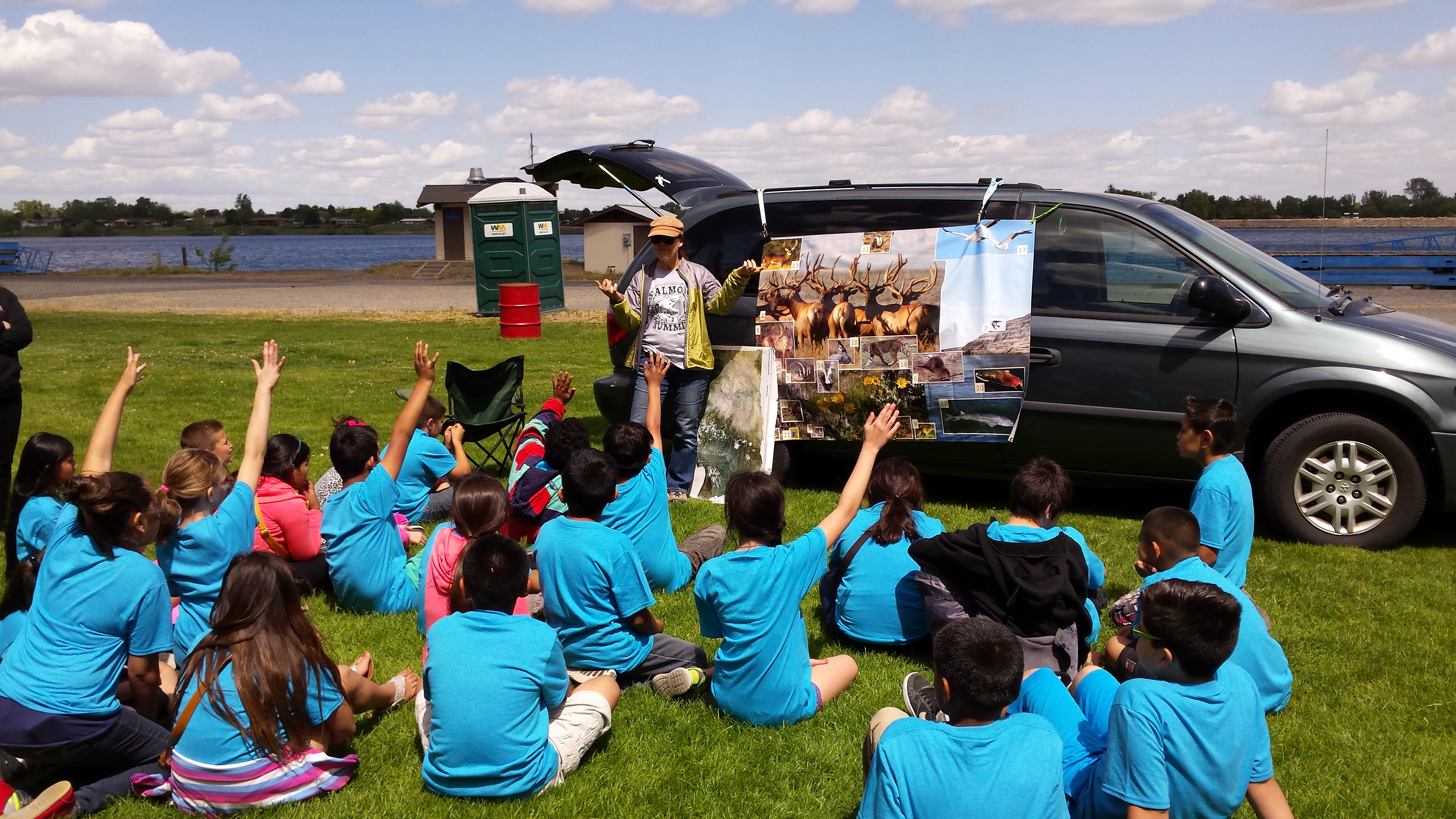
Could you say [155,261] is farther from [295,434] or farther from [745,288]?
[745,288]

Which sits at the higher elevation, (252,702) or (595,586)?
(595,586)

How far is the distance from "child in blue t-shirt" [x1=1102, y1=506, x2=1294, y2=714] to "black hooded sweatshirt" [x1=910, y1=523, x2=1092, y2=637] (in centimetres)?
24

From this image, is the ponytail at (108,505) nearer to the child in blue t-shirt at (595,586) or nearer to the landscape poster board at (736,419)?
the child in blue t-shirt at (595,586)

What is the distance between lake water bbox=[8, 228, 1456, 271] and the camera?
3366cm

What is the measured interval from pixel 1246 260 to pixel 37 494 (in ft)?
23.1

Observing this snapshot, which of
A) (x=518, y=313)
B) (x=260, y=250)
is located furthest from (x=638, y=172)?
(x=260, y=250)

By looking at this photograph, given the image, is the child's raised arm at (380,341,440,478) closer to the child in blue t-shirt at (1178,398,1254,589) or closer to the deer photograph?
the deer photograph

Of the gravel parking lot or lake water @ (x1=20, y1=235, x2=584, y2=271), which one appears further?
lake water @ (x1=20, y1=235, x2=584, y2=271)

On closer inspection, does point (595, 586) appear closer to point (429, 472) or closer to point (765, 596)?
point (765, 596)

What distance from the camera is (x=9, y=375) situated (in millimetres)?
6363

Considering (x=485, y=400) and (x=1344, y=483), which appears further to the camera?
(x=485, y=400)

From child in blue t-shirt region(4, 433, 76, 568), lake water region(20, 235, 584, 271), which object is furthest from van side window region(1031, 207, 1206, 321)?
lake water region(20, 235, 584, 271)

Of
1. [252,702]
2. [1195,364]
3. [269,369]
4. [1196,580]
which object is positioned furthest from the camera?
[1195,364]

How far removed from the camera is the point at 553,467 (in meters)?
5.84
